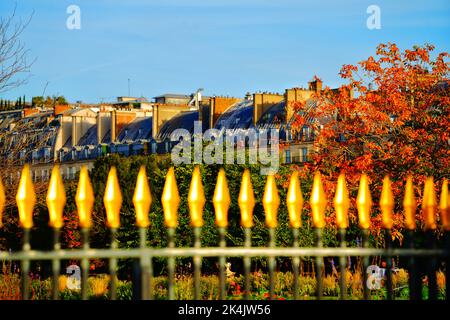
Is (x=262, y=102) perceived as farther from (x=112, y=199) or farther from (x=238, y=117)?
(x=112, y=199)

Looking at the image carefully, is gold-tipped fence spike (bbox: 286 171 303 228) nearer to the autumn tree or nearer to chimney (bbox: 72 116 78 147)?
the autumn tree

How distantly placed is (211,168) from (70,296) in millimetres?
18564

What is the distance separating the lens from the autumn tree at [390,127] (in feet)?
75.4

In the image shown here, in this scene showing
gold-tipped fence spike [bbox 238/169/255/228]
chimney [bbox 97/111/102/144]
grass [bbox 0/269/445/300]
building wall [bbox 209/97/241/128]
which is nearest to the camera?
gold-tipped fence spike [bbox 238/169/255/228]

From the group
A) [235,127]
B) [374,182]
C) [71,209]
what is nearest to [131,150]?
[235,127]

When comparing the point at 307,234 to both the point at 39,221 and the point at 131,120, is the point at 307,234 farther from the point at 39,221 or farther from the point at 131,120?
the point at 131,120

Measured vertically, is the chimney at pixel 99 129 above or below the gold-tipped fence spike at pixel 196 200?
above

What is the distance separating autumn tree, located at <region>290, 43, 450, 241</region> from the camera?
2298 centimetres

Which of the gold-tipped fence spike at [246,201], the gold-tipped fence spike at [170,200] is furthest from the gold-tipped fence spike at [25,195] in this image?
the gold-tipped fence spike at [246,201]

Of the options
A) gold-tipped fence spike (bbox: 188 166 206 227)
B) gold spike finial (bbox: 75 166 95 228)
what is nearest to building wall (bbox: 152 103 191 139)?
gold-tipped fence spike (bbox: 188 166 206 227)

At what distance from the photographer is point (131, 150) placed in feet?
335

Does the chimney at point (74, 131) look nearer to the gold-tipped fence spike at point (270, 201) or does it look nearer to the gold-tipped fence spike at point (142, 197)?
the gold-tipped fence spike at point (270, 201)

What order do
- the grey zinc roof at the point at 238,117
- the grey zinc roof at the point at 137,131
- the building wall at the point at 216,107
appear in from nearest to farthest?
the grey zinc roof at the point at 238,117, the building wall at the point at 216,107, the grey zinc roof at the point at 137,131

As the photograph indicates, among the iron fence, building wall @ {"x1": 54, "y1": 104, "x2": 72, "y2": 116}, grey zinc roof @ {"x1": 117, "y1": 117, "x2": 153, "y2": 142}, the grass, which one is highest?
building wall @ {"x1": 54, "y1": 104, "x2": 72, "y2": 116}
